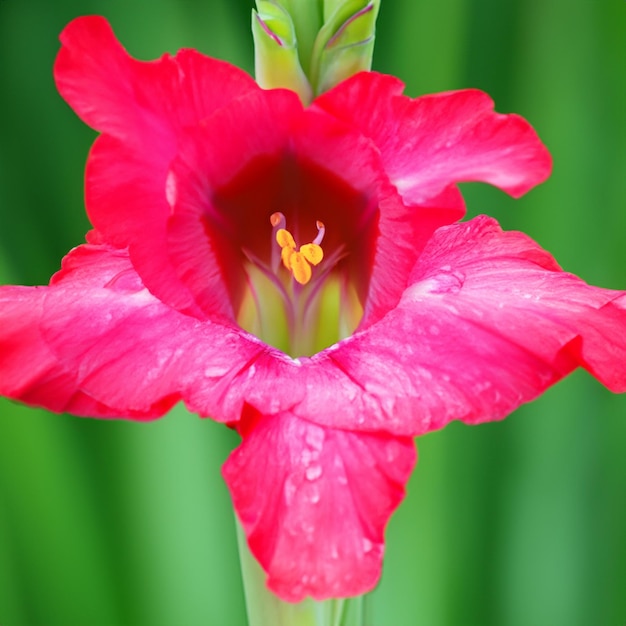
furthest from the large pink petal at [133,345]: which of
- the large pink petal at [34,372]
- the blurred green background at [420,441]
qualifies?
the blurred green background at [420,441]

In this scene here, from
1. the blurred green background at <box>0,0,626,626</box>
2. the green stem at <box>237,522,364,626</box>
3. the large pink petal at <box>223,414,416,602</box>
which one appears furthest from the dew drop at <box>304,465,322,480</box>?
the blurred green background at <box>0,0,626,626</box>

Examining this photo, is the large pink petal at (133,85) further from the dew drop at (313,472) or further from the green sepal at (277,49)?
the dew drop at (313,472)

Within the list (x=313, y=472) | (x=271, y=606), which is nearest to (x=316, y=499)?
(x=313, y=472)

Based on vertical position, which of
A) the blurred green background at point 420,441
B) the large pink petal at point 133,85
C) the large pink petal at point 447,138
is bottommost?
the blurred green background at point 420,441

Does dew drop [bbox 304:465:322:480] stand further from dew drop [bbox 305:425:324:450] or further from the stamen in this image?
the stamen

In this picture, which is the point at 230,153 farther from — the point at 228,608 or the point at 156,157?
the point at 228,608

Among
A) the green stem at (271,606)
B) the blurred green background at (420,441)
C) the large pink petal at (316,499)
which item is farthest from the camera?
the blurred green background at (420,441)
